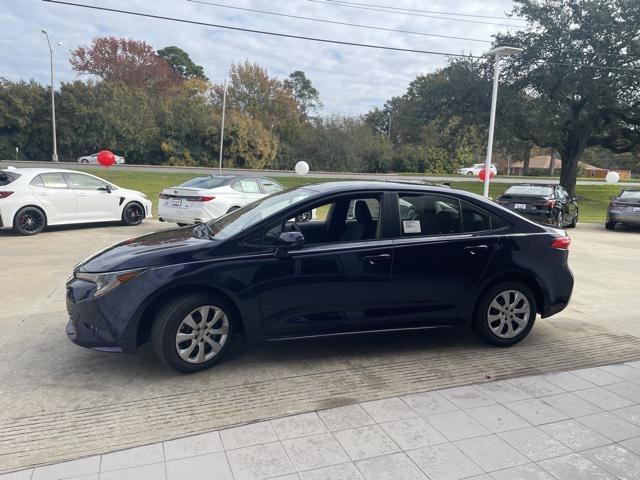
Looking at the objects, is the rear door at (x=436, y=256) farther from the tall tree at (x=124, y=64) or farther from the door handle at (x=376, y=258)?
the tall tree at (x=124, y=64)

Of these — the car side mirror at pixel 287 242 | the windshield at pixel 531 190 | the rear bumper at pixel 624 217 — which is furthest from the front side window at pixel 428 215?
the rear bumper at pixel 624 217

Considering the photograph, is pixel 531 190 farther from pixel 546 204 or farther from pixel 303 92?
pixel 303 92

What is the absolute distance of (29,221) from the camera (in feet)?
36.0

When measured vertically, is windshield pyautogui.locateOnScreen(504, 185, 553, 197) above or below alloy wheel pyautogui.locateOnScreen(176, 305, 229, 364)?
above

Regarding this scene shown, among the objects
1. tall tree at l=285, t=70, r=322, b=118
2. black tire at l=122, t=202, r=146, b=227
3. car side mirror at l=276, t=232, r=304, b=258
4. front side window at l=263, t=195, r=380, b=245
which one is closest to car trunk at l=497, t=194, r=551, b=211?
black tire at l=122, t=202, r=146, b=227

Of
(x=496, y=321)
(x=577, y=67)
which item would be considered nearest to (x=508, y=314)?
(x=496, y=321)

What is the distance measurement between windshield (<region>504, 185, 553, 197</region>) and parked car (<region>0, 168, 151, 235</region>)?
35.4 ft

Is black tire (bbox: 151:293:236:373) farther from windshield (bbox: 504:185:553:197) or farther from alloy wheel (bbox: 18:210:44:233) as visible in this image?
windshield (bbox: 504:185:553:197)

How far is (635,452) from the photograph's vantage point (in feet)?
10.6

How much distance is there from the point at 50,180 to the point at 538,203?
12.8 m

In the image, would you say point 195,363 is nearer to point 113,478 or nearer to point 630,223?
point 113,478

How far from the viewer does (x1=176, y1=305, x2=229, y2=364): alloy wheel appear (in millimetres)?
4027

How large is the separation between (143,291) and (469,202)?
3.12m

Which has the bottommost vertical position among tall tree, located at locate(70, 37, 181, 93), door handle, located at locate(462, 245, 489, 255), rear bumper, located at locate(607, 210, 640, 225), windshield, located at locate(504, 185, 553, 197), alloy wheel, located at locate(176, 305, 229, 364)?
alloy wheel, located at locate(176, 305, 229, 364)
